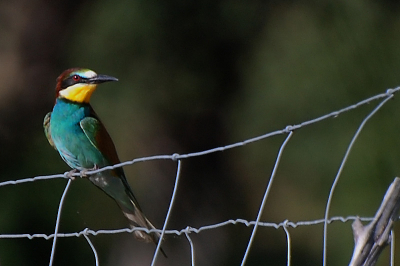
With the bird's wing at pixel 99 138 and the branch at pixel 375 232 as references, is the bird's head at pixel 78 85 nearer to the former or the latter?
the bird's wing at pixel 99 138

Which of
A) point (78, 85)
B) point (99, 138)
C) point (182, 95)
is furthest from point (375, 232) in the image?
point (182, 95)

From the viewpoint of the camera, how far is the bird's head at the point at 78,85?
9.28ft

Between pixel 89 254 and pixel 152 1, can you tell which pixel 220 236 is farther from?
pixel 152 1

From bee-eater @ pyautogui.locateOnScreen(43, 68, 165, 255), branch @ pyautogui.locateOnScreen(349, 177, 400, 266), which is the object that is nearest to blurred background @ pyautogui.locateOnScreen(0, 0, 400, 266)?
bee-eater @ pyautogui.locateOnScreen(43, 68, 165, 255)

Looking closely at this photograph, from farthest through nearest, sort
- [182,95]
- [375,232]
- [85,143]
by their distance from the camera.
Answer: [182,95] → [85,143] → [375,232]

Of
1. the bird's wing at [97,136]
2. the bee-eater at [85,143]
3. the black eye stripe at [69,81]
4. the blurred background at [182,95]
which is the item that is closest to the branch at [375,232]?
the bee-eater at [85,143]

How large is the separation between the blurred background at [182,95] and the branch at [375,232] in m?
3.48

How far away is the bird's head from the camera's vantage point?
9.28ft

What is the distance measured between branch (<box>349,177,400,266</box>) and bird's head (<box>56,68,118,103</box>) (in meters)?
1.61

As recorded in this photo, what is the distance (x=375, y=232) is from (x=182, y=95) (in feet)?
14.4

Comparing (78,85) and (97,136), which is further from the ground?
(78,85)

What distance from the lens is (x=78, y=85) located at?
2.84 m

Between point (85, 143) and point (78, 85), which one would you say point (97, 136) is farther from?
point (78, 85)

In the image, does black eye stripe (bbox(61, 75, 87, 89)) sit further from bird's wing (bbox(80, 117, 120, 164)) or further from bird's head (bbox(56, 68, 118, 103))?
bird's wing (bbox(80, 117, 120, 164))
